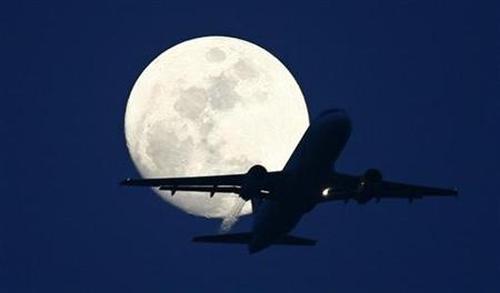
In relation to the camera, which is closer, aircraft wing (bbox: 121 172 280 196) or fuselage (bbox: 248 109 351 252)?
fuselage (bbox: 248 109 351 252)

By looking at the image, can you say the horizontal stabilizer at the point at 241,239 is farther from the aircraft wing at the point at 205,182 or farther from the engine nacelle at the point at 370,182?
the engine nacelle at the point at 370,182

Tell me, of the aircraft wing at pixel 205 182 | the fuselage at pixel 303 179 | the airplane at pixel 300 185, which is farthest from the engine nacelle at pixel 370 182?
the aircraft wing at pixel 205 182

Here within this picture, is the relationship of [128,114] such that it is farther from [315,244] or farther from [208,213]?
[315,244]

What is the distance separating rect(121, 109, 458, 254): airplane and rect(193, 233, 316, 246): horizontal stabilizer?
11 cm

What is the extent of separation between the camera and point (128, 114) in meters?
157

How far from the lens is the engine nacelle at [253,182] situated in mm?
137875

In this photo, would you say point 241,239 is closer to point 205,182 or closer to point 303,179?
point 205,182

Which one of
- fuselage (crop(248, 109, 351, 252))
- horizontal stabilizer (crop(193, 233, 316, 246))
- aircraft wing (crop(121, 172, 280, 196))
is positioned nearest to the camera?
fuselage (crop(248, 109, 351, 252))


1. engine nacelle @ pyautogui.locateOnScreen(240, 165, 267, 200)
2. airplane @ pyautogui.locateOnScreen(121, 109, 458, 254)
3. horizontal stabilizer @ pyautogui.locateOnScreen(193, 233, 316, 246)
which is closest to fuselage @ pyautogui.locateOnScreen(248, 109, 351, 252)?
airplane @ pyautogui.locateOnScreen(121, 109, 458, 254)

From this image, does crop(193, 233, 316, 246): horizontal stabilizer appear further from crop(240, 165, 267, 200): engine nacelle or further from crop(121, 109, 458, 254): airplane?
crop(240, 165, 267, 200): engine nacelle

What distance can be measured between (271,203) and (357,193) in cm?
665

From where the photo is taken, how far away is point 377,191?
140000 millimetres

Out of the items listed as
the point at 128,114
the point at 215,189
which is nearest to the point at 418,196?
the point at 215,189

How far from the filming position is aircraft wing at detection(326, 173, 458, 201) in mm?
139875
